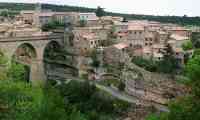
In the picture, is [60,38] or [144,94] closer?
[144,94]

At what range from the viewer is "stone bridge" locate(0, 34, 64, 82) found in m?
17.0

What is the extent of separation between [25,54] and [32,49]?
1787 millimetres

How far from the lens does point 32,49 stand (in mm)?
18609

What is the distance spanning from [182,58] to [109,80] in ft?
10.9

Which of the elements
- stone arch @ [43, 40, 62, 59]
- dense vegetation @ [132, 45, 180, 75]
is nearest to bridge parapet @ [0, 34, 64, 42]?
stone arch @ [43, 40, 62, 59]

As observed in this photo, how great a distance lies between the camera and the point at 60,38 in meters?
20.8

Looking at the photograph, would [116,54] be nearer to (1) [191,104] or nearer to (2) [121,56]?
(2) [121,56]

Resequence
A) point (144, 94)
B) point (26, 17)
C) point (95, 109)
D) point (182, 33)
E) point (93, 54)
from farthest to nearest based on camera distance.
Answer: point (26, 17), point (182, 33), point (93, 54), point (144, 94), point (95, 109)

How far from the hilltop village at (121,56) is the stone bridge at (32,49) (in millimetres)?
115

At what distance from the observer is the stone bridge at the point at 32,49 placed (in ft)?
55.8

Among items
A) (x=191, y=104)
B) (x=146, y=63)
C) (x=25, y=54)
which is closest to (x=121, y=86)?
(x=146, y=63)

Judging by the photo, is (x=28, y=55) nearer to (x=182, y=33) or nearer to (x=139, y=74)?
(x=139, y=74)

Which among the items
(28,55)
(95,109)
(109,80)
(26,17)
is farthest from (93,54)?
(26,17)

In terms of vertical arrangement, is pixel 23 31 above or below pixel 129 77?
above
